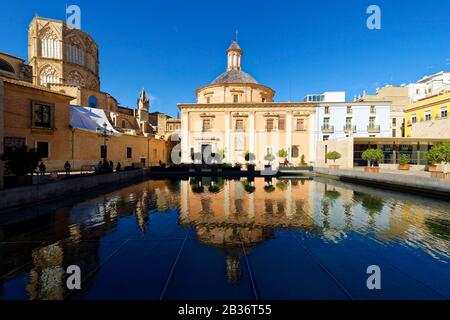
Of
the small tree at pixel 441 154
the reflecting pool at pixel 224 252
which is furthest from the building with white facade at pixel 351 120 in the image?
the reflecting pool at pixel 224 252

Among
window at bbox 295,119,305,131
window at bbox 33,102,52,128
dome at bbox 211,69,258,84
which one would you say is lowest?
window at bbox 33,102,52,128

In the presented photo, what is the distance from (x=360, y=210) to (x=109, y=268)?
8.17m

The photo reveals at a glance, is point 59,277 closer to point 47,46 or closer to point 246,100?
point 246,100

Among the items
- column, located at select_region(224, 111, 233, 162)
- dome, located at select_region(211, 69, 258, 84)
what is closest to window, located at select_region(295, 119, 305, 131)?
column, located at select_region(224, 111, 233, 162)

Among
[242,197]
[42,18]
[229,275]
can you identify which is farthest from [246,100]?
[42,18]

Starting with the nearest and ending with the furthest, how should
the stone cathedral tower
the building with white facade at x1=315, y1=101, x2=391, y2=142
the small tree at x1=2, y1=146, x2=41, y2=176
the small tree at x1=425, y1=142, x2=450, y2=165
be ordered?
the small tree at x1=2, y1=146, x2=41, y2=176, the small tree at x1=425, y1=142, x2=450, y2=165, the building with white facade at x1=315, y1=101, x2=391, y2=142, the stone cathedral tower

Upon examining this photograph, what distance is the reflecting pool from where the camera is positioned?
3.04 m

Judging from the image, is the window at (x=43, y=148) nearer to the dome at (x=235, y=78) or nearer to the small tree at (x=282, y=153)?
the small tree at (x=282, y=153)

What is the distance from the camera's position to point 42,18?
36.3 m

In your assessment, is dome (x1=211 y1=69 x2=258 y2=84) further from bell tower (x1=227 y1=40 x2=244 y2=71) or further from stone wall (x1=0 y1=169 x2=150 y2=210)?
stone wall (x1=0 y1=169 x2=150 y2=210)

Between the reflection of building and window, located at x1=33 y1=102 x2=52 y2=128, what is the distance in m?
16.4

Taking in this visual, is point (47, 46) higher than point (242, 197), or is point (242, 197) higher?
point (47, 46)

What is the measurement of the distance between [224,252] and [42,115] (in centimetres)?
1998

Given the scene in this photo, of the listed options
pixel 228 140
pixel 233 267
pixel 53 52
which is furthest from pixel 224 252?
pixel 53 52
